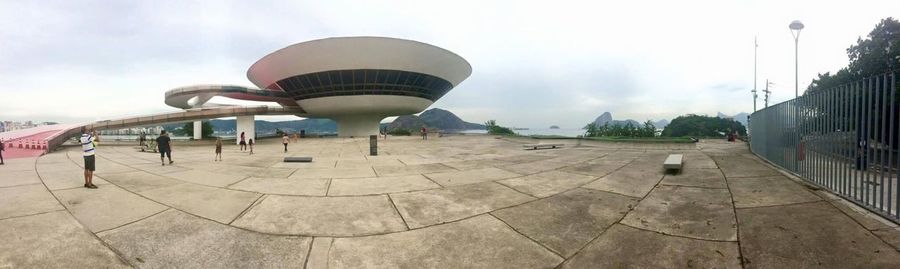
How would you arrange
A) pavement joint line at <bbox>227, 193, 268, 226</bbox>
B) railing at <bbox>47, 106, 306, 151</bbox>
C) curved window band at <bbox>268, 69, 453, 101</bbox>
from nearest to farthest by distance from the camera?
pavement joint line at <bbox>227, 193, 268, 226</bbox> < railing at <bbox>47, 106, 306, 151</bbox> < curved window band at <bbox>268, 69, 453, 101</bbox>

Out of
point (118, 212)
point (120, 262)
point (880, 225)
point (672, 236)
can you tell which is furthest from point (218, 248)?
point (880, 225)

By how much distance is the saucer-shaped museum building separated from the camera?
38.2m

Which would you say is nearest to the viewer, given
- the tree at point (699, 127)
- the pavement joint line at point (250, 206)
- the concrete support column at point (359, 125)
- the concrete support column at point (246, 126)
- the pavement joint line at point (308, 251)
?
the pavement joint line at point (308, 251)

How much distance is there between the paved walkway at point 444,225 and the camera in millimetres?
3701

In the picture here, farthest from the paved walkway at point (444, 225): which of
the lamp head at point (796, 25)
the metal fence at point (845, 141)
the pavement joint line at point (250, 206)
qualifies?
the lamp head at point (796, 25)

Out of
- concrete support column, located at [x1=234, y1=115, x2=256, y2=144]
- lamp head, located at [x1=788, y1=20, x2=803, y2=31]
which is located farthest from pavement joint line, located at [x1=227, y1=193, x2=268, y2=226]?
concrete support column, located at [x1=234, y1=115, x2=256, y2=144]

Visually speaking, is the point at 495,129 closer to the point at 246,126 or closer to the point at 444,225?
the point at 246,126

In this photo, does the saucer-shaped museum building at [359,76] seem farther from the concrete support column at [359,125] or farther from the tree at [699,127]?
the tree at [699,127]

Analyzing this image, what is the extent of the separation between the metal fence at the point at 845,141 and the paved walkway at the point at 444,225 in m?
0.51

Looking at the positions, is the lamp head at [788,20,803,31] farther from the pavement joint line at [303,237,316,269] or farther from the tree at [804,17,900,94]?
the pavement joint line at [303,237,316,269]

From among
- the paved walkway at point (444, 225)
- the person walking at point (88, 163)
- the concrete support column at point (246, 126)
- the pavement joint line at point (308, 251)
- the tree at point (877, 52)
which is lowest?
the pavement joint line at point (308, 251)

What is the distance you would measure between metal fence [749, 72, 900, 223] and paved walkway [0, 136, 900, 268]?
1.67ft

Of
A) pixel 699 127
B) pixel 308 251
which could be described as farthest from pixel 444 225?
pixel 699 127

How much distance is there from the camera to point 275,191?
23.6ft
